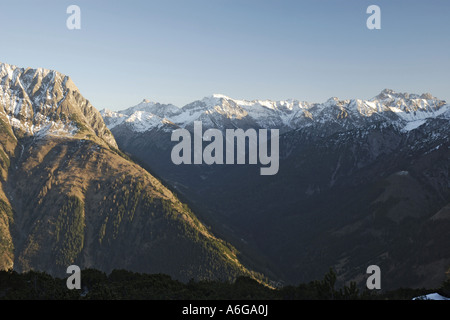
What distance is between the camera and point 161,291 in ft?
313

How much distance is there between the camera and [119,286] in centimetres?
9875

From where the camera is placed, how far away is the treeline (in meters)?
83.6

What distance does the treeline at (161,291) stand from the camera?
3292 inches

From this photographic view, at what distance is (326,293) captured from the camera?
3275 inches
